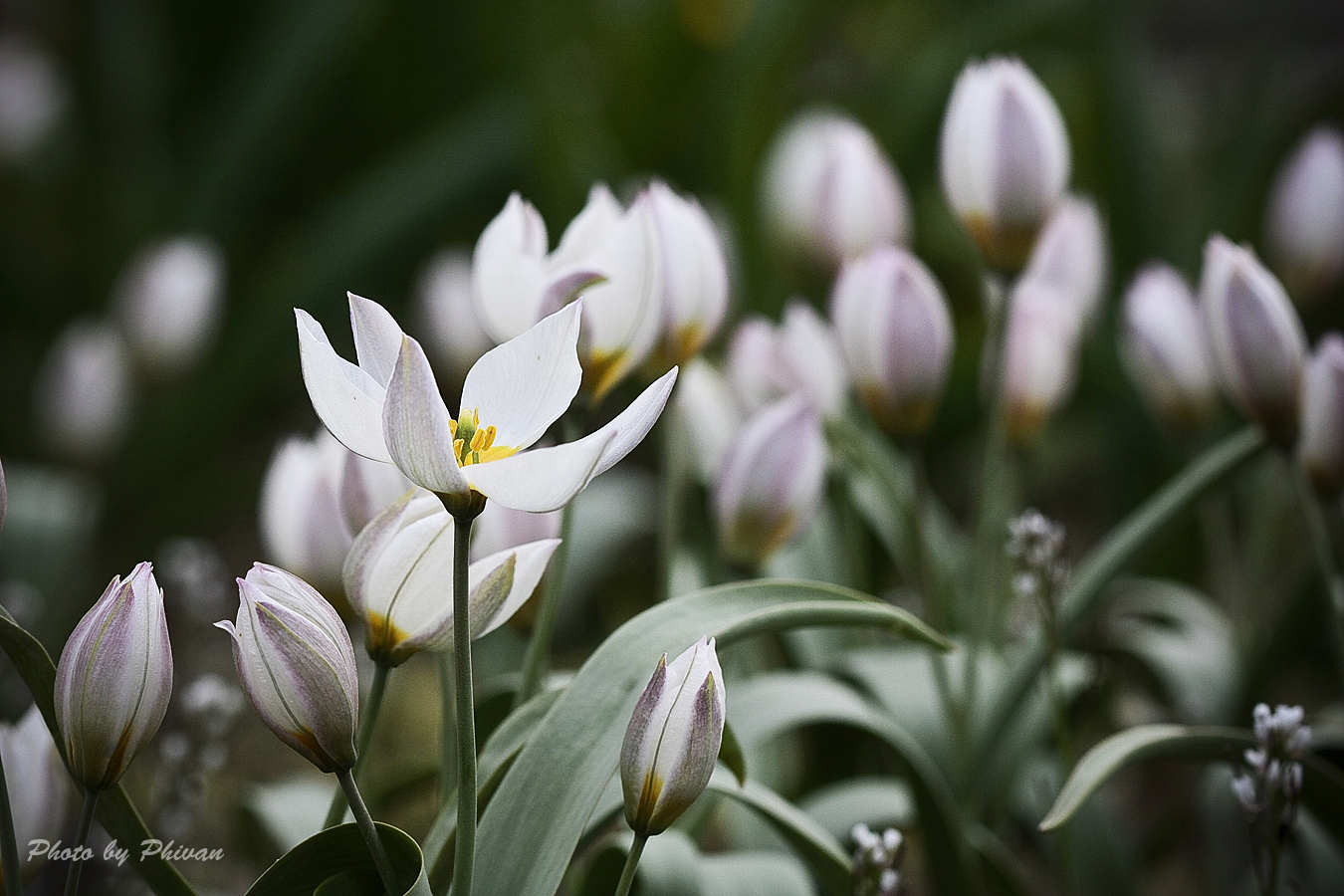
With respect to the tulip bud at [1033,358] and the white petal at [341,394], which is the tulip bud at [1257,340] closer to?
the tulip bud at [1033,358]


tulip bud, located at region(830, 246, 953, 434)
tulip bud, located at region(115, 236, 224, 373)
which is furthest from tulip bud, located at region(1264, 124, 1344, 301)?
tulip bud, located at region(115, 236, 224, 373)

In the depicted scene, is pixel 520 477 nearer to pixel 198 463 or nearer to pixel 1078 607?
pixel 1078 607

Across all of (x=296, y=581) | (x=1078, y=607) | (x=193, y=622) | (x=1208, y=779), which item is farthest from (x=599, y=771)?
(x=193, y=622)

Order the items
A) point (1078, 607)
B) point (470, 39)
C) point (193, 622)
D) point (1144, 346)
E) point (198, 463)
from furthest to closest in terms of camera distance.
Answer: point (470, 39), point (198, 463), point (193, 622), point (1144, 346), point (1078, 607)

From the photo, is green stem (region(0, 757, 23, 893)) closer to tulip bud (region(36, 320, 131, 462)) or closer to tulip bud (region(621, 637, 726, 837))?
tulip bud (region(621, 637, 726, 837))

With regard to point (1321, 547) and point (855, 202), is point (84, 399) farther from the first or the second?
point (1321, 547)

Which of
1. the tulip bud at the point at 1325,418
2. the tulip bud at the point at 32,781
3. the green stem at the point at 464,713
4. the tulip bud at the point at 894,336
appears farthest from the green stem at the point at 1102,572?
the tulip bud at the point at 32,781
